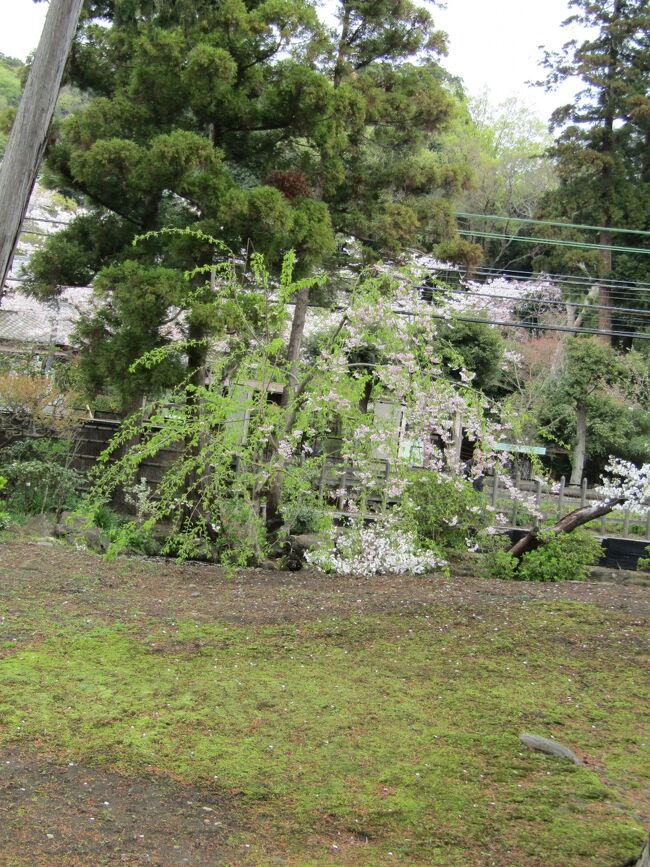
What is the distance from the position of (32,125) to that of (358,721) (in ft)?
10.6

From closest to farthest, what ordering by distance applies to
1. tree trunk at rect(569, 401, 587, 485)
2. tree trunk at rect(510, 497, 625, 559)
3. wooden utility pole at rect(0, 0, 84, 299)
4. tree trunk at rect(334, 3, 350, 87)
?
wooden utility pole at rect(0, 0, 84, 299) → tree trunk at rect(510, 497, 625, 559) → tree trunk at rect(334, 3, 350, 87) → tree trunk at rect(569, 401, 587, 485)

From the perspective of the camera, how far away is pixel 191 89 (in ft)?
38.8

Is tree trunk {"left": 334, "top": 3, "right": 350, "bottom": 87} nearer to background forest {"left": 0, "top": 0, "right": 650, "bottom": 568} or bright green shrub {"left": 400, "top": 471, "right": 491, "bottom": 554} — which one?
background forest {"left": 0, "top": 0, "right": 650, "bottom": 568}

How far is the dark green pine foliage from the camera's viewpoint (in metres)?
11.5

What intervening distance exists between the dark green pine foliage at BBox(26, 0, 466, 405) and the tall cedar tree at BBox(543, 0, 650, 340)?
1182 cm

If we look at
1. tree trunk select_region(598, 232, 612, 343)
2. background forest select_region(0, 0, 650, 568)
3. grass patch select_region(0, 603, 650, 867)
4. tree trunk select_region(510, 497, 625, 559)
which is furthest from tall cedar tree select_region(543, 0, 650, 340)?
grass patch select_region(0, 603, 650, 867)

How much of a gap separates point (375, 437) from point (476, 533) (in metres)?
1.97

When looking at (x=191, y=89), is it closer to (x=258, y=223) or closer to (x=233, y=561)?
(x=258, y=223)

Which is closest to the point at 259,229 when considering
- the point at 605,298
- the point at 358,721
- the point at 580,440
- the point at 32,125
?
the point at 32,125

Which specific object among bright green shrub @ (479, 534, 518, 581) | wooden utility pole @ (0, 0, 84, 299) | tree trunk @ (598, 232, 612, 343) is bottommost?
bright green shrub @ (479, 534, 518, 581)

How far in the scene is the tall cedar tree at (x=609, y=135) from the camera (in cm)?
2488

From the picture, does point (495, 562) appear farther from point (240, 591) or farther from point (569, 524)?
point (240, 591)

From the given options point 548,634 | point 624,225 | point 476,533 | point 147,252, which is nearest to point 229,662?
point 548,634

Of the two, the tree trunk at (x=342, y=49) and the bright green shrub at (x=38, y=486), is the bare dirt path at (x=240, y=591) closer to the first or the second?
the bright green shrub at (x=38, y=486)
